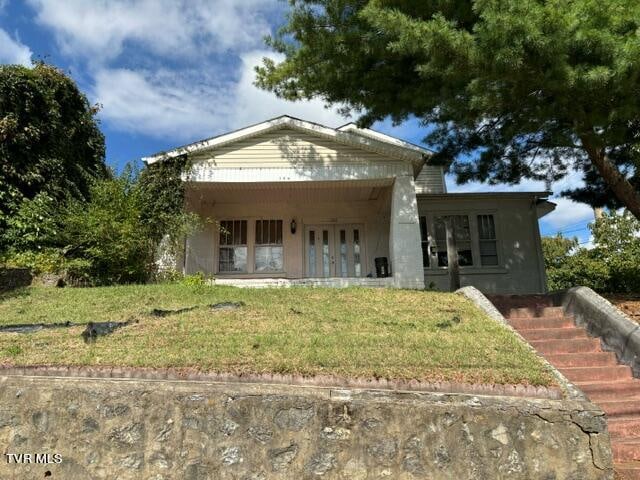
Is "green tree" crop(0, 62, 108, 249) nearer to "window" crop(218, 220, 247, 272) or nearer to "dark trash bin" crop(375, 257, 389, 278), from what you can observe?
"window" crop(218, 220, 247, 272)

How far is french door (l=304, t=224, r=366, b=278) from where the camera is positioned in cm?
1420

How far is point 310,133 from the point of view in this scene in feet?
38.4

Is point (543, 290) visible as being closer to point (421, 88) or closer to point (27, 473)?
point (421, 88)

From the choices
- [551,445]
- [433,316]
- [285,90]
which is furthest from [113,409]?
[285,90]

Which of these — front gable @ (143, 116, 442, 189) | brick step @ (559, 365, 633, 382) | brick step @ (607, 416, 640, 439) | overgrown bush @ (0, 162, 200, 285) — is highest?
front gable @ (143, 116, 442, 189)

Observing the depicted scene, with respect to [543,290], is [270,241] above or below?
above

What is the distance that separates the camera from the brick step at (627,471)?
14.3ft

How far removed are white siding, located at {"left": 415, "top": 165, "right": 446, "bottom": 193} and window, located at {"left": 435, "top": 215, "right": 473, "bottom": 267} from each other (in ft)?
8.13

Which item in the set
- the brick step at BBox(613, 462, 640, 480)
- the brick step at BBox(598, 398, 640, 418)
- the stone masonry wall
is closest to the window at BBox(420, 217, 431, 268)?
the brick step at BBox(598, 398, 640, 418)

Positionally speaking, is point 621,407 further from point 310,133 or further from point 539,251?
point 539,251

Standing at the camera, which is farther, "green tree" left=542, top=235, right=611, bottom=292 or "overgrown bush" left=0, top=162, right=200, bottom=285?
"green tree" left=542, top=235, right=611, bottom=292

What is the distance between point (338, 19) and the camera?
28.5ft

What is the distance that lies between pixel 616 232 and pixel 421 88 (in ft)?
67.6

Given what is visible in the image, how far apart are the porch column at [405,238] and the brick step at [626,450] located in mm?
6078
